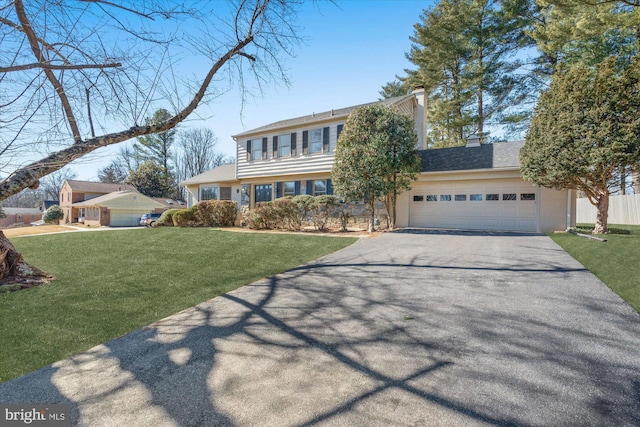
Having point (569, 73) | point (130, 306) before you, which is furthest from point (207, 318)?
point (569, 73)

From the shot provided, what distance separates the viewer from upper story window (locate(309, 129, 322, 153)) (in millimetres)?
15785

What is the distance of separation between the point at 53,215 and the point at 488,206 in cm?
4201

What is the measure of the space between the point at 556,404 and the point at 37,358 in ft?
14.2

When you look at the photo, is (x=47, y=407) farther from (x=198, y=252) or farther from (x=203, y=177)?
(x=203, y=177)

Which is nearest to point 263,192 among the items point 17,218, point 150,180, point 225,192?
point 225,192

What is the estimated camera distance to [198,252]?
8.08 meters

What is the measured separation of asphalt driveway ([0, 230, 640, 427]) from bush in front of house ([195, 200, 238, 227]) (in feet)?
36.4

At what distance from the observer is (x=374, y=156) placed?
→ 12.1m

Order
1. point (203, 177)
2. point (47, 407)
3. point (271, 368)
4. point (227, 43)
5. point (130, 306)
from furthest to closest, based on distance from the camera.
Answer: point (203, 177) < point (227, 43) < point (130, 306) < point (271, 368) < point (47, 407)

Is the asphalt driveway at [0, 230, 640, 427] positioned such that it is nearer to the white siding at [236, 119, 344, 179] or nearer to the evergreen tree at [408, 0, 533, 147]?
the white siding at [236, 119, 344, 179]

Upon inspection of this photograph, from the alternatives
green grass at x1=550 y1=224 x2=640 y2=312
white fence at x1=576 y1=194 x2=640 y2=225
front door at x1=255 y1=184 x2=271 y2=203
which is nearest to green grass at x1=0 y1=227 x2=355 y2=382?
green grass at x1=550 y1=224 x2=640 y2=312

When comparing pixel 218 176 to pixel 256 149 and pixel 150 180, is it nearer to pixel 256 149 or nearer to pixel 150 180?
pixel 256 149

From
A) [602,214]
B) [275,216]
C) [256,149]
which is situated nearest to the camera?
[602,214]

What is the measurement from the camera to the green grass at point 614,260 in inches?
185
